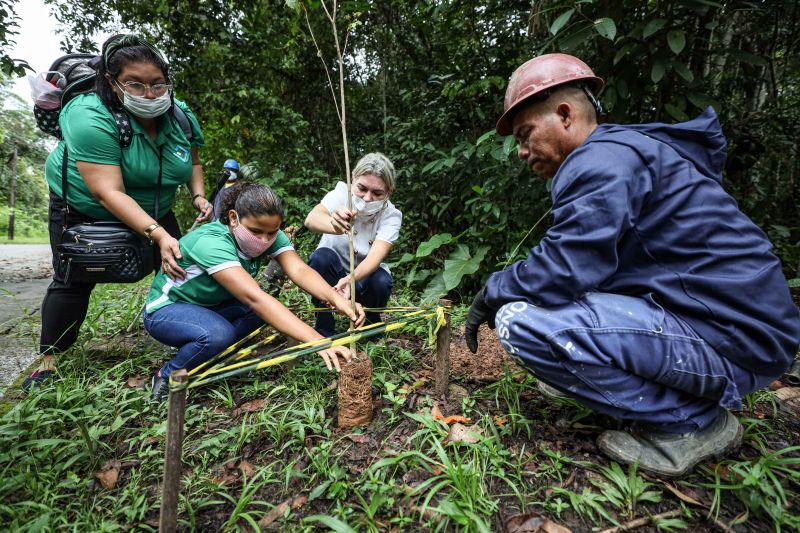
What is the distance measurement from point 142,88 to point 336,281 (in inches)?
59.5

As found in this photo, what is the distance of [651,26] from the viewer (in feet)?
6.64

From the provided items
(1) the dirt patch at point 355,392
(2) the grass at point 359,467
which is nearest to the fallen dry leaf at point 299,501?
(2) the grass at point 359,467

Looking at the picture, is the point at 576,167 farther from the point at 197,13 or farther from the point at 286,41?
the point at 286,41

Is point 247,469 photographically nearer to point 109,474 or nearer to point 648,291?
point 109,474

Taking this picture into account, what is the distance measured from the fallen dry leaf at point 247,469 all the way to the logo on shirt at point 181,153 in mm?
1709

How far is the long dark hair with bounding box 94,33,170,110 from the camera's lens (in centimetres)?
185

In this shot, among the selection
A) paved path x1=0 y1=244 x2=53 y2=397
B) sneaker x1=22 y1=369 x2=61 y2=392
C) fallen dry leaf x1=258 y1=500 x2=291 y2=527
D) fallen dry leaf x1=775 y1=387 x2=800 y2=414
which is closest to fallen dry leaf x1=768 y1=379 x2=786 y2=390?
fallen dry leaf x1=775 y1=387 x2=800 y2=414

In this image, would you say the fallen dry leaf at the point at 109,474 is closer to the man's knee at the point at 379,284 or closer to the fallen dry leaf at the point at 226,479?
the fallen dry leaf at the point at 226,479

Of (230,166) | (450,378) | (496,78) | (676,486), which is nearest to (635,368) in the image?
(676,486)

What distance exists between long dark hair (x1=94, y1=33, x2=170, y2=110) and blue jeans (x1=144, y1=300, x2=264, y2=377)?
1.09m

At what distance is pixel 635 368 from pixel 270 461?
147 cm

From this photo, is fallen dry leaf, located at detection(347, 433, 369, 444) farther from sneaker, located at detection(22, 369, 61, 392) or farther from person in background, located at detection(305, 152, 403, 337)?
sneaker, located at detection(22, 369, 61, 392)

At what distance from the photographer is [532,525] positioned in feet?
4.07

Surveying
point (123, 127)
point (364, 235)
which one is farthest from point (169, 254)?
point (364, 235)
